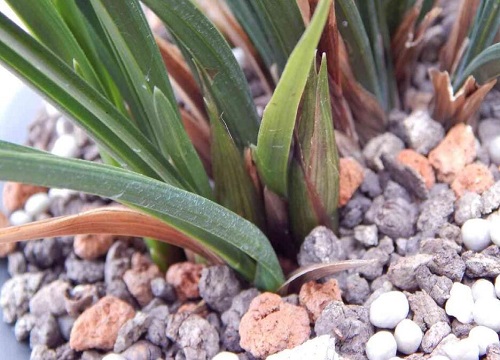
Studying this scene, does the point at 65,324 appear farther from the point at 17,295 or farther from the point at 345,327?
the point at 345,327

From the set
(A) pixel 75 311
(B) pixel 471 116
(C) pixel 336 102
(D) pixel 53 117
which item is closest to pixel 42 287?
(A) pixel 75 311

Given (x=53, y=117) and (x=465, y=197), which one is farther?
(x=53, y=117)

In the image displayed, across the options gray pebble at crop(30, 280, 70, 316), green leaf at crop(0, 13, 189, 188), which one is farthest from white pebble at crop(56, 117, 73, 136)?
green leaf at crop(0, 13, 189, 188)

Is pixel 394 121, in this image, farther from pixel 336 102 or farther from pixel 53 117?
pixel 53 117

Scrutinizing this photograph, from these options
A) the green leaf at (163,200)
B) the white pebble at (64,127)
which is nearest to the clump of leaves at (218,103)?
the green leaf at (163,200)

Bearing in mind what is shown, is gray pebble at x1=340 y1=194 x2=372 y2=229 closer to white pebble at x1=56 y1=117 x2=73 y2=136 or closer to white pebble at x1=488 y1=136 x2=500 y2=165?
white pebble at x1=488 y1=136 x2=500 y2=165

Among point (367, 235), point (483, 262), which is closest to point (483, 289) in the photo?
point (483, 262)
